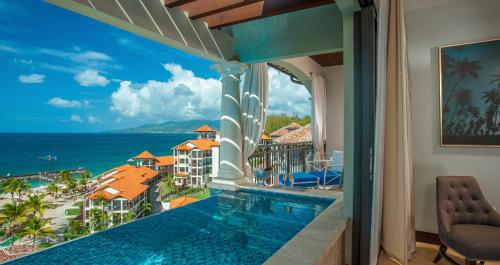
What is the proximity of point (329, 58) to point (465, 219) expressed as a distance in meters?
3.63

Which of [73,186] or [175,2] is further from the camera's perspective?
[73,186]

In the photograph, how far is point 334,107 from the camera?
5641 millimetres

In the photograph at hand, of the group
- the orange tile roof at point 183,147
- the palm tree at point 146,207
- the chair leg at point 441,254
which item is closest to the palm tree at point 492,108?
the chair leg at point 441,254

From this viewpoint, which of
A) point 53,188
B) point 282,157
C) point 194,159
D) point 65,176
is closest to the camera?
Result: point 53,188

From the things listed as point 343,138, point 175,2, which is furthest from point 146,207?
point 343,138

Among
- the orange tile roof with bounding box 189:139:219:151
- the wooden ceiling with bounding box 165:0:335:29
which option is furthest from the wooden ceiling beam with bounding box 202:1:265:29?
the orange tile roof with bounding box 189:139:219:151

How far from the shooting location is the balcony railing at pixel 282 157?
4.36 meters

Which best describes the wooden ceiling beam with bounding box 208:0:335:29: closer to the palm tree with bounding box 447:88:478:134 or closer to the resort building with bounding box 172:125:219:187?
the palm tree with bounding box 447:88:478:134

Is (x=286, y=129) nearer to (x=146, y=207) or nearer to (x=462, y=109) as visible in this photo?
(x=146, y=207)

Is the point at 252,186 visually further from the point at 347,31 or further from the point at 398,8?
the point at 398,8

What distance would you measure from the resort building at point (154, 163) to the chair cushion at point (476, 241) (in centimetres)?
452

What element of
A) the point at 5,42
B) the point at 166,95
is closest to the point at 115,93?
the point at 166,95

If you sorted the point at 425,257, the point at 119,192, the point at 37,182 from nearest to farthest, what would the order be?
the point at 425,257 → the point at 37,182 → the point at 119,192

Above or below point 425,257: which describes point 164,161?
above
